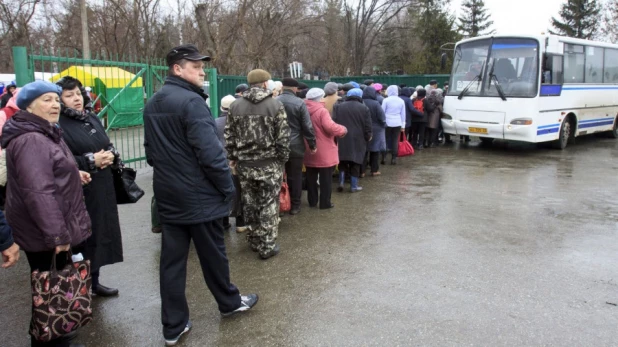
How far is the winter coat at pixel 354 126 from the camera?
A: 769cm

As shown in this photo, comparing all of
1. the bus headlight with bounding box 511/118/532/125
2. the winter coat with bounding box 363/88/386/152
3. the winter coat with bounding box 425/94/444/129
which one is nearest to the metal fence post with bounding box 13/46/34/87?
the winter coat with bounding box 363/88/386/152

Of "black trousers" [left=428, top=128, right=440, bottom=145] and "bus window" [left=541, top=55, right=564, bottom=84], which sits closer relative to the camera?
"bus window" [left=541, top=55, right=564, bottom=84]

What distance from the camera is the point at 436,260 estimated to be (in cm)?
496

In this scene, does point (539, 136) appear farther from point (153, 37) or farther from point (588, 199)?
point (153, 37)

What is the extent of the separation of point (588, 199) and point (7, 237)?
778cm

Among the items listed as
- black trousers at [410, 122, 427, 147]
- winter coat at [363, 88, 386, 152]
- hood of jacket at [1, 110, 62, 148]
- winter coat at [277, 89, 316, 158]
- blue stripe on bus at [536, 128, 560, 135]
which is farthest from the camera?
black trousers at [410, 122, 427, 147]

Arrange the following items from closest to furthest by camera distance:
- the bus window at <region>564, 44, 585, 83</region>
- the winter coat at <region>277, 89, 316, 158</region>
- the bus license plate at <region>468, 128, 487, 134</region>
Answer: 1. the winter coat at <region>277, 89, 316, 158</region>
2. the bus license plate at <region>468, 128, 487, 134</region>
3. the bus window at <region>564, 44, 585, 83</region>

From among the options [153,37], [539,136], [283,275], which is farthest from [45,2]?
[283,275]

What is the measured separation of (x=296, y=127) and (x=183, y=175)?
3.09 m

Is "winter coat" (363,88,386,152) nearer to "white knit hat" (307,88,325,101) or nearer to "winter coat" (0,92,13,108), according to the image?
"white knit hat" (307,88,325,101)

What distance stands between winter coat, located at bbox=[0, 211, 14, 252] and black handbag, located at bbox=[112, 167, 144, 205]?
1.33m

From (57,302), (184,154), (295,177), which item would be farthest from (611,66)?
(57,302)

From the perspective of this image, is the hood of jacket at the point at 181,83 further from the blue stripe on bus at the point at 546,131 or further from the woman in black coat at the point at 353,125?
the blue stripe on bus at the point at 546,131

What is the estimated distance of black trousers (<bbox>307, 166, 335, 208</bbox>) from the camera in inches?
272
